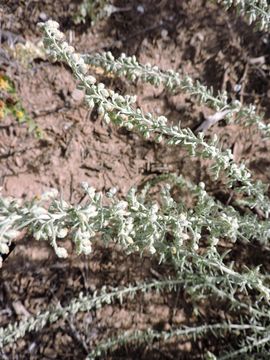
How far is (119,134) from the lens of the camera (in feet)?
11.3

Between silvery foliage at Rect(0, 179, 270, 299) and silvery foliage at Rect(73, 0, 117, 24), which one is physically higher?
silvery foliage at Rect(73, 0, 117, 24)

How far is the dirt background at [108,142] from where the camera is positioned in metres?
3.32

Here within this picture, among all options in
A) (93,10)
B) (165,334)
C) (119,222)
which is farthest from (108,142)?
(119,222)

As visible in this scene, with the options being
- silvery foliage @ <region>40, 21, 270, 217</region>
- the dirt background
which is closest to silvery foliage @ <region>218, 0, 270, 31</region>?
silvery foliage @ <region>40, 21, 270, 217</region>

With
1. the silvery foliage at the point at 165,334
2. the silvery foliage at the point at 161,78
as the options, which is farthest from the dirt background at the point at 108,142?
the silvery foliage at the point at 161,78

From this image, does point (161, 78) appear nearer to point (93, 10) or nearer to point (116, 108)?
point (116, 108)

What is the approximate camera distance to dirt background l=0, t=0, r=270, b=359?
3.32 meters

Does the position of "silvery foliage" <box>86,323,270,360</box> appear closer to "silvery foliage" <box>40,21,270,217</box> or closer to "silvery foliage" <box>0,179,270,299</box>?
"silvery foliage" <box>0,179,270,299</box>

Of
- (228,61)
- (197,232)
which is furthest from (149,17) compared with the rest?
(197,232)

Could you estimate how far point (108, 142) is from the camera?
3479mm

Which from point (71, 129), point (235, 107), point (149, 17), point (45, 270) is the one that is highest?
point (149, 17)

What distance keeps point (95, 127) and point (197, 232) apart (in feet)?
6.33

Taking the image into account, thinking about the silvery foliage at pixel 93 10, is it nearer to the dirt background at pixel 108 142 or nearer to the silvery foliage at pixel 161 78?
the dirt background at pixel 108 142

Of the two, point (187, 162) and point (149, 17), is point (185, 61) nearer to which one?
point (149, 17)
